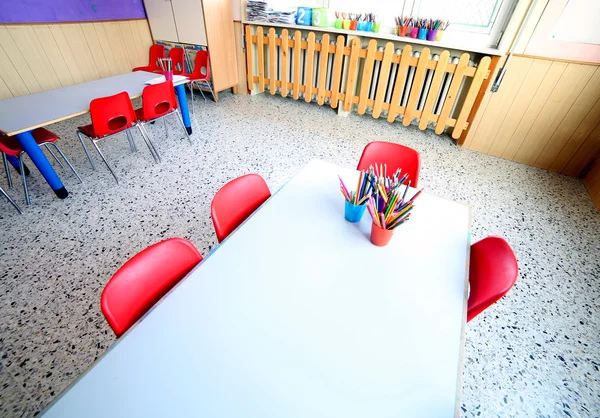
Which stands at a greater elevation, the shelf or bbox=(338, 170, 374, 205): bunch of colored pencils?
the shelf

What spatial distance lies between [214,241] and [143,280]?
1.12 metres

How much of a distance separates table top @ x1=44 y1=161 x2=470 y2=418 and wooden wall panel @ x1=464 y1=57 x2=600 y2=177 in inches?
104

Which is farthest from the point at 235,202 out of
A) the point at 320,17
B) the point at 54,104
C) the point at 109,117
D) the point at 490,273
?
the point at 320,17

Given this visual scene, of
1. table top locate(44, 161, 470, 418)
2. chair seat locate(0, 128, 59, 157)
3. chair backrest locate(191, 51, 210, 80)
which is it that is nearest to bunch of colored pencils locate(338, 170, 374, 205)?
table top locate(44, 161, 470, 418)

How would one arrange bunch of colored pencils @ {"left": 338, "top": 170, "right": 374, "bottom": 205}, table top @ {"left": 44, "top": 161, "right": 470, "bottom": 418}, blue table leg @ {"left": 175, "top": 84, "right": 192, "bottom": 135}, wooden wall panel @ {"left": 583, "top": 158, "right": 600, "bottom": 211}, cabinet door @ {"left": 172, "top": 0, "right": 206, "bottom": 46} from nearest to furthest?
table top @ {"left": 44, "top": 161, "right": 470, "bottom": 418} < bunch of colored pencils @ {"left": 338, "top": 170, "right": 374, "bottom": 205} < wooden wall panel @ {"left": 583, "top": 158, "right": 600, "bottom": 211} < blue table leg @ {"left": 175, "top": 84, "right": 192, "bottom": 135} < cabinet door @ {"left": 172, "top": 0, "right": 206, "bottom": 46}

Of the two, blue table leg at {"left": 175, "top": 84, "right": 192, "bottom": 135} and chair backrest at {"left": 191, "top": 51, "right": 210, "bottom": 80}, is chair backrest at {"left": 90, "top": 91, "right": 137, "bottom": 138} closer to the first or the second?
blue table leg at {"left": 175, "top": 84, "right": 192, "bottom": 135}

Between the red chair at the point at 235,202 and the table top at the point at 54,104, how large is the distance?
1.71m

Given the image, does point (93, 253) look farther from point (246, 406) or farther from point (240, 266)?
point (246, 406)

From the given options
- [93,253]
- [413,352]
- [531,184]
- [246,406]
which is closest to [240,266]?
[246,406]

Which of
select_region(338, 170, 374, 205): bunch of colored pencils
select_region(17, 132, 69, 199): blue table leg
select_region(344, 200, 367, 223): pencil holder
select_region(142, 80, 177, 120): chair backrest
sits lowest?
select_region(17, 132, 69, 199): blue table leg

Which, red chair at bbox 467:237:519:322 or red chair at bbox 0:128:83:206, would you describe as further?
red chair at bbox 0:128:83:206

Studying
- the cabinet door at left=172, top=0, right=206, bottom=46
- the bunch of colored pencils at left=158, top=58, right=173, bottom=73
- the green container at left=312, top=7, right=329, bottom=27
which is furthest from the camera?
the cabinet door at left=172, top=0, right=206, bottom=46

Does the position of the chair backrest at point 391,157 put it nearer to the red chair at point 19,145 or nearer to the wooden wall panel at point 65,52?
the red chair at point 19,145

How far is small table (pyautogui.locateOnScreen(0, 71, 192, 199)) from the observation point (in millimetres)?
1949
